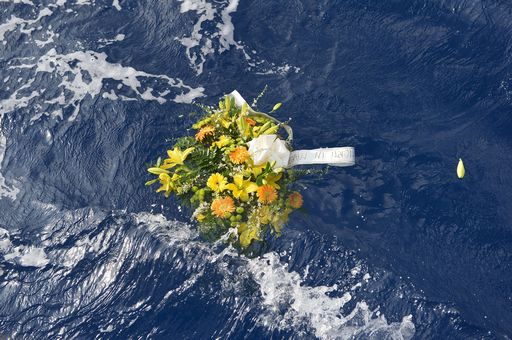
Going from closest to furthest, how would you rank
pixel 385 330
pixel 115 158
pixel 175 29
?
pixel 385 330 < pixel 115 158 < pixel 175 29

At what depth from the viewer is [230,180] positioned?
4289 mm

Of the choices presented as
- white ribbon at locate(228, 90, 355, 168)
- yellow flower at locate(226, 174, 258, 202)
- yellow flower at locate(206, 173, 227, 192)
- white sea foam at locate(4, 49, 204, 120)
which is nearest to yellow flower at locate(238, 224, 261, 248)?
yellow flower at locate(226, 174, 258, 202)

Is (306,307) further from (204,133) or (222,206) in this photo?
(204,133)

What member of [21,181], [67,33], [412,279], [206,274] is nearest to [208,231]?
[206,274]

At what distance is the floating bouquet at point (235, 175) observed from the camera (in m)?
4.19

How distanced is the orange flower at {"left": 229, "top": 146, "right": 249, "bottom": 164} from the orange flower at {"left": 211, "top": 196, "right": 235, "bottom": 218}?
0.84ft

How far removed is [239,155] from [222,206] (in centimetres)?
36

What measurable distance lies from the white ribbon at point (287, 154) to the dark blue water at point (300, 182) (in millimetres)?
361

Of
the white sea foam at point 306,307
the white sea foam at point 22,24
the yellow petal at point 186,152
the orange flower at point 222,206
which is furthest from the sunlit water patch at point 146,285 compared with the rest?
the white sea foam at point 22,24

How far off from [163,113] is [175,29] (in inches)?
37.5

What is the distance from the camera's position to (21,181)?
525 cm

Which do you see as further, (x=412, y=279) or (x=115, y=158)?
(x=115, y=158)

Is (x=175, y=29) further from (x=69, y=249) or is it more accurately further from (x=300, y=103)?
(x=69, y=249)

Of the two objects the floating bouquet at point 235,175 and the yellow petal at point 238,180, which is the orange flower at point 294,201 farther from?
the yellow petal at point 238,180
